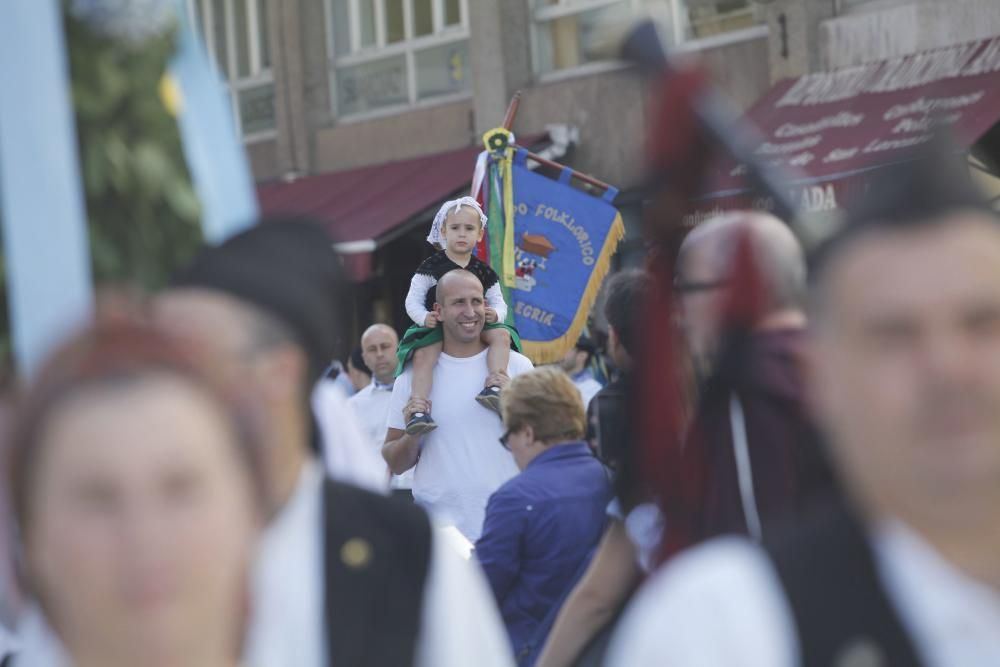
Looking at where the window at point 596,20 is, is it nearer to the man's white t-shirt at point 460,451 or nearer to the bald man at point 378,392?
the bald man at point 378,392

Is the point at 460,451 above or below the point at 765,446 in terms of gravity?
below

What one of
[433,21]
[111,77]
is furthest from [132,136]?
[433,21]

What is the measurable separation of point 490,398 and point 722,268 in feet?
13.5

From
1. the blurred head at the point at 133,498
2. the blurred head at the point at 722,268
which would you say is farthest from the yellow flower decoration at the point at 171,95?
the blurred head at the point at 722,268

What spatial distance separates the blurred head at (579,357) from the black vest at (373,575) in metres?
8.83

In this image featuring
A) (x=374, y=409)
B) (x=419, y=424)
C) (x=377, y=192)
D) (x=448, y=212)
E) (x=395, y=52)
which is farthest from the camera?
(x=395, y=52)

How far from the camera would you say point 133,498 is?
1.76m

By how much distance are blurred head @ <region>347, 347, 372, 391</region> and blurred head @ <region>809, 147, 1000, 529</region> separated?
362 inches

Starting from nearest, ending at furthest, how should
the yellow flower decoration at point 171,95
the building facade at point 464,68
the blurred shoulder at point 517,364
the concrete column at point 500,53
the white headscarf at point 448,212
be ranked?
1. the yellow flower decoration at point 171,95
2. the blurred shoulder at point 517,364
3. the white headscarf at point 448,212
4. the building facade at point 464,68
5. the concrete column at point 500,53

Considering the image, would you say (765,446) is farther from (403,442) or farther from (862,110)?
(862,110)

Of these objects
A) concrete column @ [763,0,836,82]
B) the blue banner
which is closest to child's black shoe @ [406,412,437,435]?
the blue banner

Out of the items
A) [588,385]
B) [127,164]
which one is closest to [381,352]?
[588,385]

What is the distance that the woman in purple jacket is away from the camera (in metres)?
5.43

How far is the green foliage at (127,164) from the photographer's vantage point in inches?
101
